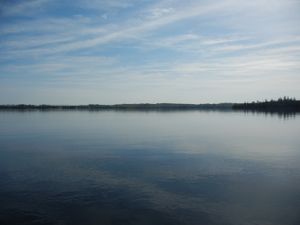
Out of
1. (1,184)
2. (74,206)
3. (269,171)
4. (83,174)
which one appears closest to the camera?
(74,206)

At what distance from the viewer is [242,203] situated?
1379 centimetres

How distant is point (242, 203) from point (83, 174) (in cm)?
863

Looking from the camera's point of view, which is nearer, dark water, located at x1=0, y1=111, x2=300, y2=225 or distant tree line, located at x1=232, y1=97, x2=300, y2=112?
dark water, located at x1=0, y1=111, x2=300, y2=225

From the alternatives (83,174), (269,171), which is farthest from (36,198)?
(269,171)

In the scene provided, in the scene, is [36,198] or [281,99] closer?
[36,198]

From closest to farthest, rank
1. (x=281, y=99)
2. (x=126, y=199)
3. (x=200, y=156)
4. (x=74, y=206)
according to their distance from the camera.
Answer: (x=74, y=206)
(x=126, y=199)
(x=200, y=156)
(x=281, y=99)

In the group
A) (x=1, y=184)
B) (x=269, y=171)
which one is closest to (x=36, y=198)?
(x=1, y=184)

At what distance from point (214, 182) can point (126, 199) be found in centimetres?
501

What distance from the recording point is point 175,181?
17219 millimetres

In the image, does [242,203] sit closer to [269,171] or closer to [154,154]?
[269,171]

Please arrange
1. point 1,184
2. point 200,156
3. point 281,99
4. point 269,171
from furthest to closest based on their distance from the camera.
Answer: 1. point 281,99
2. point 200,156
3. point 269,171
4. point 1,184

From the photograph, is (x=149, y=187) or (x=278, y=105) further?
(x=278, y=105)

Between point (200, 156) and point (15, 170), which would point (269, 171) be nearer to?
point (200, 156)

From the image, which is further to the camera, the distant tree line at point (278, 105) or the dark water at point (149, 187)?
the distant tree line at point (278, 105)
